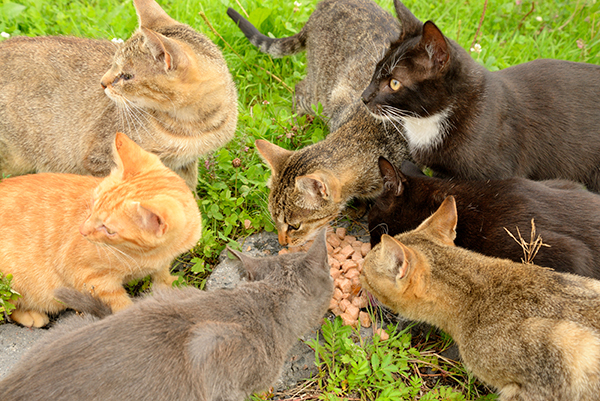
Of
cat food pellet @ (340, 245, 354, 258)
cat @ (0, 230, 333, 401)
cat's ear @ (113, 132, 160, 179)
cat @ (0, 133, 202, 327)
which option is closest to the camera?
cat @ (0, 230, 333, 401)

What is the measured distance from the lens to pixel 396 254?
284 centimetres

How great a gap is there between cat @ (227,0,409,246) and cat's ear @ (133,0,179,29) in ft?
4.02

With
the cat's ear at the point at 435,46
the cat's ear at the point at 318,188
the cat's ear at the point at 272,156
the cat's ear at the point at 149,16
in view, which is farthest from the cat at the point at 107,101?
the cat's ear at the point at 435,46

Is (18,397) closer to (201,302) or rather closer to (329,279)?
(201,302)

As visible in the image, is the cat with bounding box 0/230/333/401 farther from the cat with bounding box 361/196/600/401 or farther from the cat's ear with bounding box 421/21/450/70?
the cat's ear with bounding box 421/21/450/70

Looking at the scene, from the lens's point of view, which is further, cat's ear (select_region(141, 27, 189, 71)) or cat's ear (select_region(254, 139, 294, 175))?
cat's ear (select_region(254, 139, 294, 175))

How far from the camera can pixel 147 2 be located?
407 centimetres

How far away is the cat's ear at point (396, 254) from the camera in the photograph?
2756 millimetres

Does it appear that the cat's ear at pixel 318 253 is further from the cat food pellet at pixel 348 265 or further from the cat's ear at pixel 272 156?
the cat's ear at pixel 272 156

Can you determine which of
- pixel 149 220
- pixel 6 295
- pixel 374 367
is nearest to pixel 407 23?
pixel 149 220

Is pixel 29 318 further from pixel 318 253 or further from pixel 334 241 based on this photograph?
pixel 334 241

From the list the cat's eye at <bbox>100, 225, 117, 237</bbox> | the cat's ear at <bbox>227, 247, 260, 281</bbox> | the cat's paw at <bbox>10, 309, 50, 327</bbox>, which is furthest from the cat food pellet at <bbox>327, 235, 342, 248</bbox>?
the cat's paw at <bbox>10, 309, 50, 327</bbox>

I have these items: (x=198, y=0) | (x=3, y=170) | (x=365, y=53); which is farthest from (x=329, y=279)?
(x=198, y=0)

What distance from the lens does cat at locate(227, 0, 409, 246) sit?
372 centimetres
